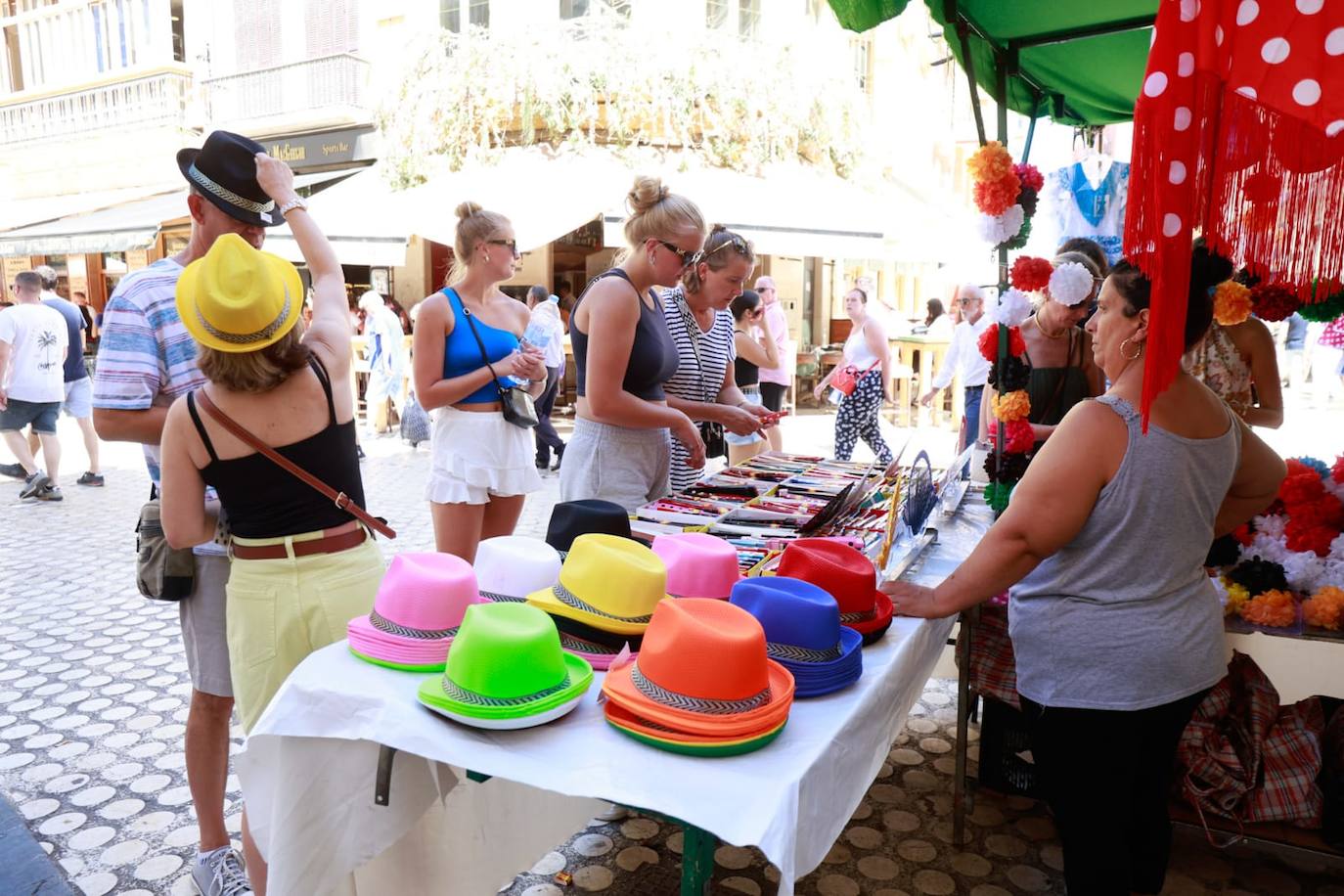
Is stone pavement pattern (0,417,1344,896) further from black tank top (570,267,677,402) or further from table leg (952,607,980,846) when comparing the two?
black tank top (570,267,677,402)

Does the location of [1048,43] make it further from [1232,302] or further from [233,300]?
[233,300]

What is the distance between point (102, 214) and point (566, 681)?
61.3ft

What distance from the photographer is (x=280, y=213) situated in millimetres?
2330

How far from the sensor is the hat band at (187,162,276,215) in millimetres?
2186

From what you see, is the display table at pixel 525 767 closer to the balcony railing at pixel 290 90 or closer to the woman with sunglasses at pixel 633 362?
the woman with sunglasses at pixel 633 362

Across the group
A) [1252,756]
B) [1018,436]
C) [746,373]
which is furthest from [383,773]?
[746,373]

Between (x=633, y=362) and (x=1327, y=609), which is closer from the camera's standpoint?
(x=1327, y=609)

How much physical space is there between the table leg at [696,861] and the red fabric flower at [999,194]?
2.30 metres

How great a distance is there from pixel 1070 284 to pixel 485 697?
2390mm

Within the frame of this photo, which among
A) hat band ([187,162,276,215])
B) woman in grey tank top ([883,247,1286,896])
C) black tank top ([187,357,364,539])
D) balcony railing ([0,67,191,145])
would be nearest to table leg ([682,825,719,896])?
woman in grey tank top ([883,247,1286,896])

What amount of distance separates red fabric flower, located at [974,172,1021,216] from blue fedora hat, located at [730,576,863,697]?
1853 mm

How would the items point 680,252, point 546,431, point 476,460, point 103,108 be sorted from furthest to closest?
1. point 103,108
2. point 546,431
3. point 476,460
4. point 680,252

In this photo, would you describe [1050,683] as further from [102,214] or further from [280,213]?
[102,214]

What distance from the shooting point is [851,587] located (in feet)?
6.16
